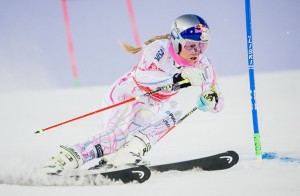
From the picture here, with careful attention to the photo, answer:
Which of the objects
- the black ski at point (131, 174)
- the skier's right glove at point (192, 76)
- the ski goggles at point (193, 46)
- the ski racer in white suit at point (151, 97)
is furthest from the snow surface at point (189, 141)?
the ski goggles at point (193, 46)

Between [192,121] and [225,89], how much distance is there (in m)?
3.57

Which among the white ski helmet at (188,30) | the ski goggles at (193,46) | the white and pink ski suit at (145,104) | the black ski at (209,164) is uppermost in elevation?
the white ski helmet at (188,30)

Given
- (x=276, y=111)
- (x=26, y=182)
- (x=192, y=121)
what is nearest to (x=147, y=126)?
(x=26, y=182)

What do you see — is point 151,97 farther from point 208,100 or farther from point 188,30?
point 188,30

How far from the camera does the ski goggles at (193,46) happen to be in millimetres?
4273

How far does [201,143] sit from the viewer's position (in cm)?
601

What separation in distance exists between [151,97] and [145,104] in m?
0.08

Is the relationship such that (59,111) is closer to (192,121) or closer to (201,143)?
(192,121)

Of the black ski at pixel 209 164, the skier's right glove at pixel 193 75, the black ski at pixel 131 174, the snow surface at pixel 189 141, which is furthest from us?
the black ski at pixel 209 164

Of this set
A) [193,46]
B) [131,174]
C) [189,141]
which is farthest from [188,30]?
[189,141]

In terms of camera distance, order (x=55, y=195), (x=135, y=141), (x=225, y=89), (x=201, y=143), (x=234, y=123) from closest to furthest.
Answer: (x=55, y=195) → (x=135, y=141) → (x=201, y=143) → (x=234, y=123) → (x=225, y=89)

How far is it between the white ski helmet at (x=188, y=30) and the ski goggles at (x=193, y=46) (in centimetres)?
3

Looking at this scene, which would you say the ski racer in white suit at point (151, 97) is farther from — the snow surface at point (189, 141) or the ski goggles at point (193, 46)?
the snow surface at point (189, 141)

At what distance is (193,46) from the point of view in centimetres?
430
